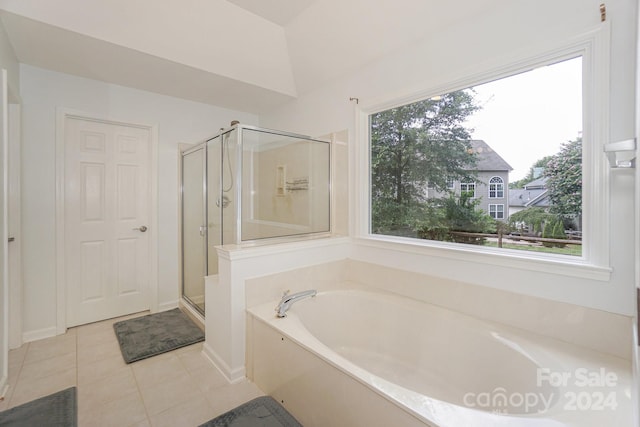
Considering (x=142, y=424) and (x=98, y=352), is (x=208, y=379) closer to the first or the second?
(x=142, y=424)

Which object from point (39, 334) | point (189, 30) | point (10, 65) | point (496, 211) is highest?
point (189, 30)

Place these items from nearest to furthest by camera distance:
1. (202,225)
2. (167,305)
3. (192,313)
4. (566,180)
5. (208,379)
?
(566,180)
(208,379)
(202,225)
(192,313)
(167,305)

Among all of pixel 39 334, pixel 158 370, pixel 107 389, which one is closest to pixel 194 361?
pixel 158 370

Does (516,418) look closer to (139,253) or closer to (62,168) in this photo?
(139,253)

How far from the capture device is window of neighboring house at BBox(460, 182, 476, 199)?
1956mm

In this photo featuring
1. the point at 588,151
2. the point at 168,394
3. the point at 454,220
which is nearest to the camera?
the point at 588,151

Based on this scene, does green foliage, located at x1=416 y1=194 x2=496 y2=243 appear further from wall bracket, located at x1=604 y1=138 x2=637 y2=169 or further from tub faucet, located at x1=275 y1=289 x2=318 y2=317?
tub faucet, located at x1=275 y1=289 x2=318 y2=317

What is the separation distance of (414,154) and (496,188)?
2.17 feet

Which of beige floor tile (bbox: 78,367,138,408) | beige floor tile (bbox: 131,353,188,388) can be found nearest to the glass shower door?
beige floor tile (bbox: 131,353,188,388)

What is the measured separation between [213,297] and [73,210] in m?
1.68

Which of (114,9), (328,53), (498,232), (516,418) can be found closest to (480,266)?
(498,232)

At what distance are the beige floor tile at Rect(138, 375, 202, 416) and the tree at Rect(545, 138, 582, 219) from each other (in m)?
2.38

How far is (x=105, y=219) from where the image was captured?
9.27 ft

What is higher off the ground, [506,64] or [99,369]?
[506,64]
